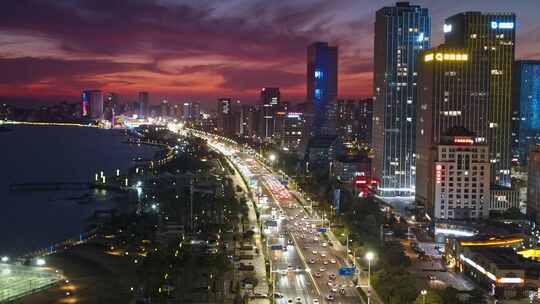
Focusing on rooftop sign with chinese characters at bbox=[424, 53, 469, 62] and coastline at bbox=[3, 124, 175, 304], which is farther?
rooftop sign with chinese characters at bbox=[424, 53, 469, 62]

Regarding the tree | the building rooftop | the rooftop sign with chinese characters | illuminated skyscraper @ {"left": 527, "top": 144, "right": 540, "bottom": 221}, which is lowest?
the tree

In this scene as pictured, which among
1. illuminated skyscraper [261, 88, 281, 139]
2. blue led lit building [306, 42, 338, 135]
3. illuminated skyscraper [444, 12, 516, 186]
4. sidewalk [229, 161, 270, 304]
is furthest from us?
illuminated skyscraper [261, 88, 281, 139]

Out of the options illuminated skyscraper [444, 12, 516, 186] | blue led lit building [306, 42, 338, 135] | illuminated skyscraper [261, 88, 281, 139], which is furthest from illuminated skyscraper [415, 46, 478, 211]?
illuminated skyscraper [261, 88, 281, 139]

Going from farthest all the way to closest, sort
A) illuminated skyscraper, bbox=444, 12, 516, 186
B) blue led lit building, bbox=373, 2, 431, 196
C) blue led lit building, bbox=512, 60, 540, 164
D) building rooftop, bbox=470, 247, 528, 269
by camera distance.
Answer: blue led lit building, bbox=512, 60, 540, 164 < blue led lit building, bbox=373, 2, 431, 196 < illuminated skyscraper, bbox=444, 12, 516, 186 < building rooftop, bbox=470, 247, 528, 269

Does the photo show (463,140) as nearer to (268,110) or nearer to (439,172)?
(439,172)

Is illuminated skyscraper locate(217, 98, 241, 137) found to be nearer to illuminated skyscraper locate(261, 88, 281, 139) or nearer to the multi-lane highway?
illuminated skyscraper locate(261, 88, 281, 139)

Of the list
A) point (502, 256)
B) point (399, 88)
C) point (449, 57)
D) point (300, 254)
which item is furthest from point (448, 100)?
point (502, 256)

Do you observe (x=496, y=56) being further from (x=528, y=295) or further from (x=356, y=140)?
(x=356, y=140)
